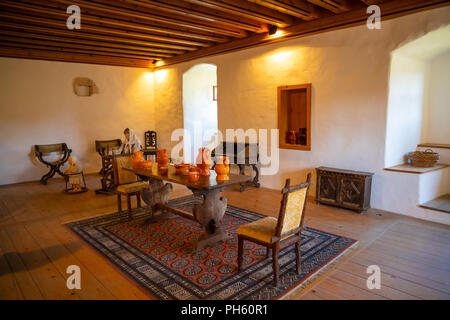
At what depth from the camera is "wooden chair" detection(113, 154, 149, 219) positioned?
4.19 meters

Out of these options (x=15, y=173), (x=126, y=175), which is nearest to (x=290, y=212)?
(x=126, y=175)

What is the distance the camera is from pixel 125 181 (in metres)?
4.46

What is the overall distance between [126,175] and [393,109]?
13.0 ft

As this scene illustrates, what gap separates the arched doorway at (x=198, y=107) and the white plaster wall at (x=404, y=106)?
4.55m

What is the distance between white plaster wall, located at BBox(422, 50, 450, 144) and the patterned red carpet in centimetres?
298

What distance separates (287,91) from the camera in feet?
18.3

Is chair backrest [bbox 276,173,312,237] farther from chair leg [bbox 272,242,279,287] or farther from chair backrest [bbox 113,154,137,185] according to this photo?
chair backrest [bbox 113,154,137,185]

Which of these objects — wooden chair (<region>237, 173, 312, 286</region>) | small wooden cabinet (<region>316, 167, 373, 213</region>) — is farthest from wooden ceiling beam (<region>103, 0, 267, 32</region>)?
wooden chair (<region>237, 173, 312, 286</region>)

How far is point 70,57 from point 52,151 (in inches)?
87.4

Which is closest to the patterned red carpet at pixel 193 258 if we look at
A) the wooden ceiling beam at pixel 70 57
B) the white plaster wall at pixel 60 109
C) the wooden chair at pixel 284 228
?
the wooden chair at pixel 284 228

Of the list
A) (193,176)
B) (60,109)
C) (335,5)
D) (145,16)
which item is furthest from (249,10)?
(60,109)

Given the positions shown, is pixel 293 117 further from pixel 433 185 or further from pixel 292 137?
pixel 433 185

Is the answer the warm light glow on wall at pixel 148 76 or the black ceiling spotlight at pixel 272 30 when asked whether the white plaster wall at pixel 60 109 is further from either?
the black ceiling spotlight at pixel 272 30

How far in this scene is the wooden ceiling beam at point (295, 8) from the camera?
13.2ft
